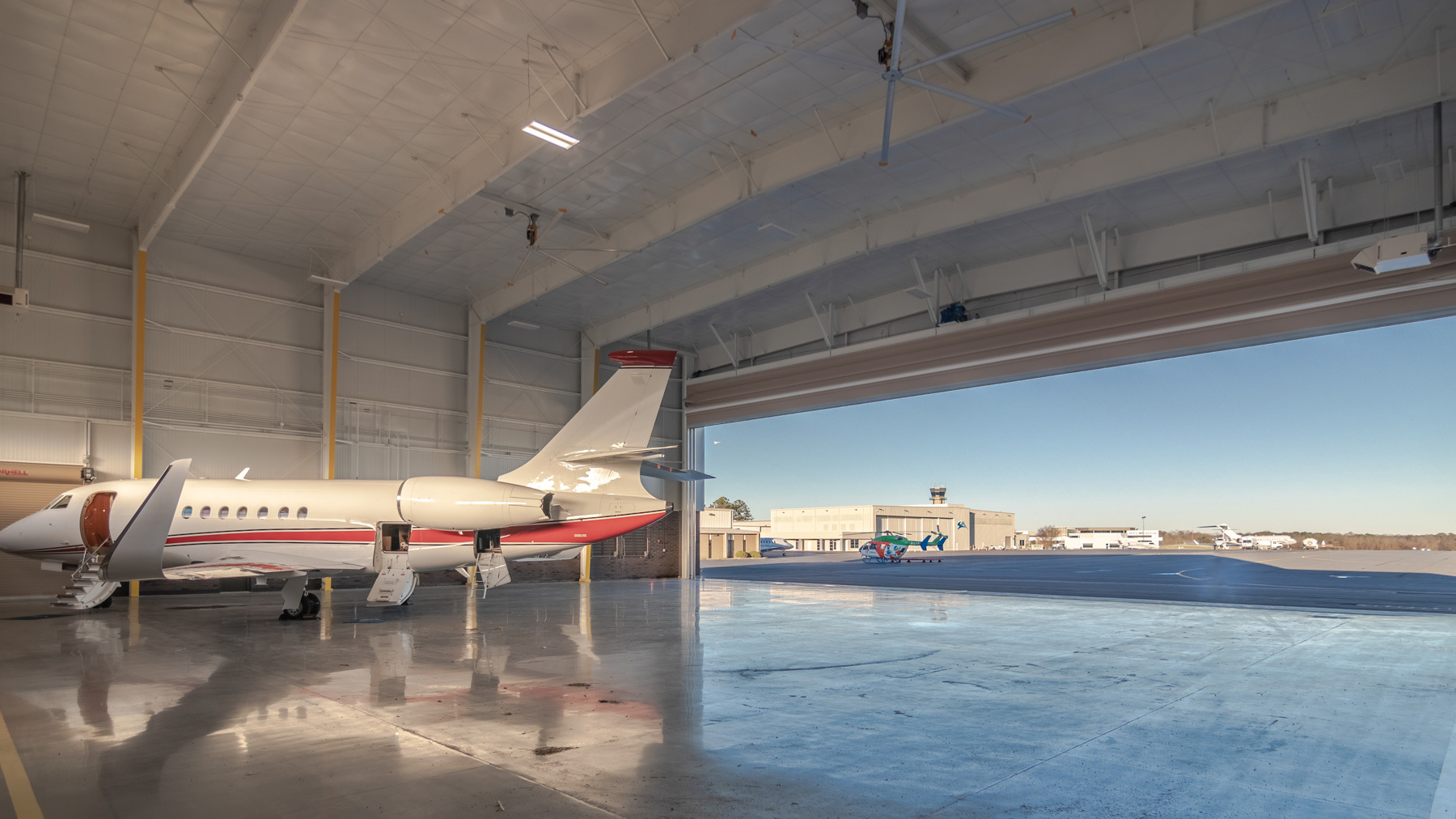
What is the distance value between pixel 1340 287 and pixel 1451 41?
17.6 feet

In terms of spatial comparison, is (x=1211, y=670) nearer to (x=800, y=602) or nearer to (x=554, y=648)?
(x=554, y=648)

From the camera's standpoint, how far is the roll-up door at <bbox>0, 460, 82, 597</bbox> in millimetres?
20188

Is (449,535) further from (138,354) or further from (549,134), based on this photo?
(138,354)

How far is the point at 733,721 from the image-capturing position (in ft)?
24.4

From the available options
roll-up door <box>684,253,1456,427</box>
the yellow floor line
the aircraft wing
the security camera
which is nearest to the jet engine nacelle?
the aircraft wing

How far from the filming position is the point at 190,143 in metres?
18.2

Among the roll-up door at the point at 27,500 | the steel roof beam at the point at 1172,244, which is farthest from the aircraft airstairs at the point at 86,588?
the steel roof beam at the point at 1172,244

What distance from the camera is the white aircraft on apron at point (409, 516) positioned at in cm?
1664

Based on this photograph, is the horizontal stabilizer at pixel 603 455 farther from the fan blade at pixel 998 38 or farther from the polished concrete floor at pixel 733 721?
the fan blade at pixel 998 38

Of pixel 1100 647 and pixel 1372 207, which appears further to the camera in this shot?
pixel 1372 207

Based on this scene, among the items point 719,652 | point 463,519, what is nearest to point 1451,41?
point 719,652

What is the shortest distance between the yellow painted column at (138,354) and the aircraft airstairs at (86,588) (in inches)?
207

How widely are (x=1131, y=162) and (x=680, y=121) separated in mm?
9698

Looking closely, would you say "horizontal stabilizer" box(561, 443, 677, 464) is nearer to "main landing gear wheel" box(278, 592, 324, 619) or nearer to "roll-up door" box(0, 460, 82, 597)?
"main landing gear wheel" box(278, 592, 324, 619)
